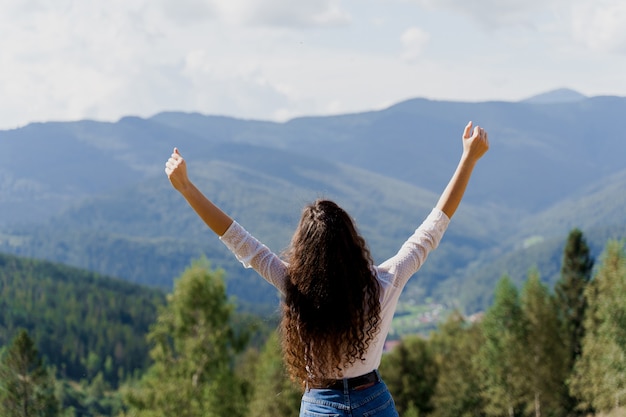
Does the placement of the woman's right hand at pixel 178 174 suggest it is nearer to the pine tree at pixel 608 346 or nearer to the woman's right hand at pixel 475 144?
the woman's right hand at pixel 475 144

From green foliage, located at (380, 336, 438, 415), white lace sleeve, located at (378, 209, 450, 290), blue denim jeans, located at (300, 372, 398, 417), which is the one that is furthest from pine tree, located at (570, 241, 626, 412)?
blue denim jeans, located at (300, 372, 398, 417)

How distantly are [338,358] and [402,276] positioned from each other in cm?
53

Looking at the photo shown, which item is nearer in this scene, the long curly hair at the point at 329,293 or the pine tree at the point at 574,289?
the long curly hair at the point at 329,293

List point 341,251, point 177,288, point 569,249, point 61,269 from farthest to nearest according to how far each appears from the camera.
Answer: point 61,269 < point 569,249 < point 177,288 < point 341,251

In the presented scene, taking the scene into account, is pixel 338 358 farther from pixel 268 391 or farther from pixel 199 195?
pixel 268 391

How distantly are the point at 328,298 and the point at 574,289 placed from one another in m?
40.4

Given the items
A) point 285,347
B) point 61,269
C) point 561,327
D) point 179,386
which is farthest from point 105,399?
point 285,347

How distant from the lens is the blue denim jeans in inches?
156

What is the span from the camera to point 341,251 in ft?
12.9

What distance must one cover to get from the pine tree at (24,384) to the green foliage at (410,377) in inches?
1114

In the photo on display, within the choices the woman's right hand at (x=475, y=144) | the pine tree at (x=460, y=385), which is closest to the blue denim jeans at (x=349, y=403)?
the woman's right hand at (x=475, y=144)

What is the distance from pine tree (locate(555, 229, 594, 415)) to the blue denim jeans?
128 feet

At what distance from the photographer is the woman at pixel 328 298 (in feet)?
12.9

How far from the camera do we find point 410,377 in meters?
49.4
